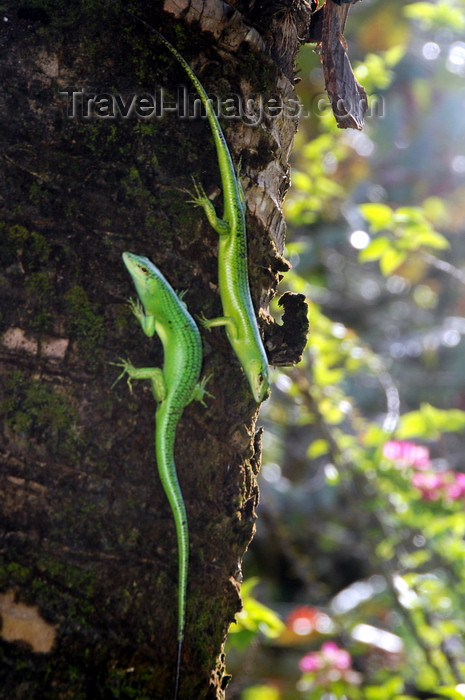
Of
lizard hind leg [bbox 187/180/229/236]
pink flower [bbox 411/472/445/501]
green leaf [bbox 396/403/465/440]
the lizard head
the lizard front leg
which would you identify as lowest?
pink flower [bbox 411/472/445/501]

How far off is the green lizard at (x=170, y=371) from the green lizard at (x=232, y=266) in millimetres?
112

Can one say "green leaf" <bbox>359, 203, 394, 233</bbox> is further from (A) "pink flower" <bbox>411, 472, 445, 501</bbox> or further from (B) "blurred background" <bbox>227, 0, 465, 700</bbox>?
(A) "pink flower" <bbox>411, 472, 445, 501</bbox>

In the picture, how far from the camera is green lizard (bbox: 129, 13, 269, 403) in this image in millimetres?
1784

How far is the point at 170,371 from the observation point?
1689mm

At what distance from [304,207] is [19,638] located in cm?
340

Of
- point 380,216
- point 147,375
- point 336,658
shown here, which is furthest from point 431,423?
point 147,375

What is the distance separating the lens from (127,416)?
5.32 feet

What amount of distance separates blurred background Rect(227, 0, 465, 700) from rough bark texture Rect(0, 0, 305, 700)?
131 cm

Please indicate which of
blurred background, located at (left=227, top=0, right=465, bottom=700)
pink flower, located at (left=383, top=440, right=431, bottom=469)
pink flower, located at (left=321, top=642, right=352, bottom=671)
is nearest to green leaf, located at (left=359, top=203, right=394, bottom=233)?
blurred background, located at (left=227, top=0, right=465, bottom=700)

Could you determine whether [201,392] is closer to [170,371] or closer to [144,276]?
[170,371]

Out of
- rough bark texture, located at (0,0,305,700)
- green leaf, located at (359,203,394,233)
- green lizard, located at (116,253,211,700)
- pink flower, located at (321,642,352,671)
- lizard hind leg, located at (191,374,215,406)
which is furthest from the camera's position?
pink flower, located at (321,642,352,671)

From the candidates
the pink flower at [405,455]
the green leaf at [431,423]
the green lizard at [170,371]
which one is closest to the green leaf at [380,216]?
the green leaf at [431,423]

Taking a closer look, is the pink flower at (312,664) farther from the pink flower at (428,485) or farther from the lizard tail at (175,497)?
the lizard tail at (175,497)

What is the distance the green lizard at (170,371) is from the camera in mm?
1568
